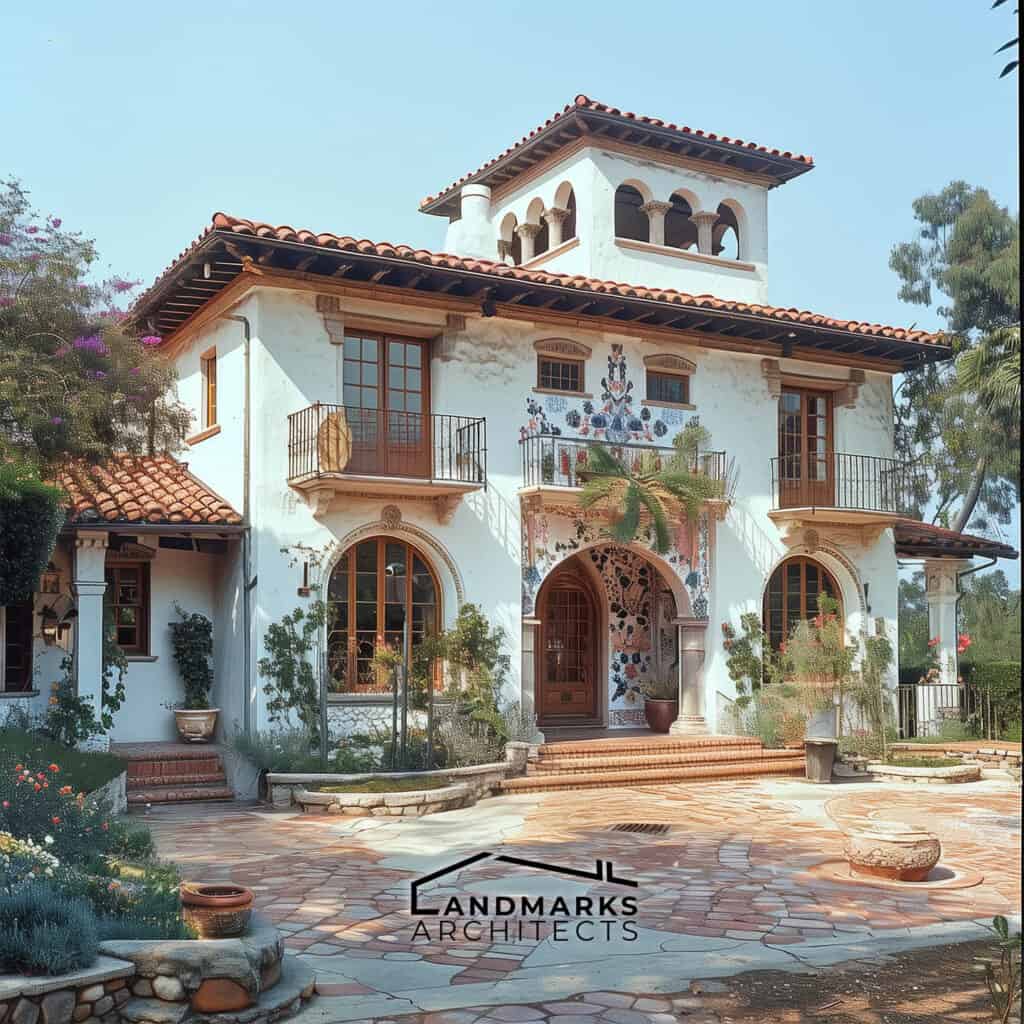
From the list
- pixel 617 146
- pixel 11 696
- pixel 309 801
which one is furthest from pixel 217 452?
pixel 617 146

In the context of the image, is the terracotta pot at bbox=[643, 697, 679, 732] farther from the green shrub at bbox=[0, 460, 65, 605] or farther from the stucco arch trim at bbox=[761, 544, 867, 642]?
the green shrub at bbox=[0, 460, 65, 605]

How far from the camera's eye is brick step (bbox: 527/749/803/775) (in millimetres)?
16031

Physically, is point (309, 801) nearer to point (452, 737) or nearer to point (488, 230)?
point (452, 737)

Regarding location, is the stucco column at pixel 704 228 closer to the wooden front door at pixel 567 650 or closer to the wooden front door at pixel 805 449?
the wooden front door at pixel 805 449

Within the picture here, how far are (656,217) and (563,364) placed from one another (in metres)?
4.18

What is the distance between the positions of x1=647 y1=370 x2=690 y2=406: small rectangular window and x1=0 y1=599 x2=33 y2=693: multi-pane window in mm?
9127

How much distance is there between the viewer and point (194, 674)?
16031mm

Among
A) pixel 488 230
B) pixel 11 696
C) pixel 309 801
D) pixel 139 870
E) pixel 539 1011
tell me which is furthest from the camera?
pixel 488 230

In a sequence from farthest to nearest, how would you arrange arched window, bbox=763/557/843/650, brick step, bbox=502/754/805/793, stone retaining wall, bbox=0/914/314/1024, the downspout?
arched window, bbox=763/557/843/650 < brick step, bbox=502/754/805/793 < the downspout < stone retaining wall, bbox=0/914/314/1024

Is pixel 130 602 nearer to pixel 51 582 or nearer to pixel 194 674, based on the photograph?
pixel 51 582

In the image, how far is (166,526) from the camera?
1494 centimetres

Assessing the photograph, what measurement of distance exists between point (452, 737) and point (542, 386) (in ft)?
16.9

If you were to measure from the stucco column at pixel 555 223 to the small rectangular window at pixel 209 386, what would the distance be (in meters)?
6.30

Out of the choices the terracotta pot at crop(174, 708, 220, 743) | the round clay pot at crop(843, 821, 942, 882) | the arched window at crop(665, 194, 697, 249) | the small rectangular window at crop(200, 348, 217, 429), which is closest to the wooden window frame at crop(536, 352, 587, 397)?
the small rectangular window at crop(200, 348, 217, 429)
